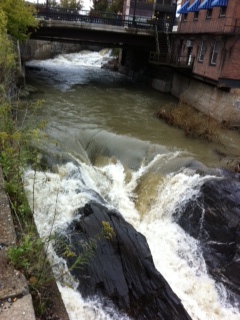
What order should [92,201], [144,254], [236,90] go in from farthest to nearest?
1. [236,90]
2. [92,201]
3. [144,254]

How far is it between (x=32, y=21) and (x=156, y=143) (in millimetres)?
11058

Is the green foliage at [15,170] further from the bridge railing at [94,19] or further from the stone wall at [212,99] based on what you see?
the bridge railing at [94,19]

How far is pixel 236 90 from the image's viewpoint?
15969mm

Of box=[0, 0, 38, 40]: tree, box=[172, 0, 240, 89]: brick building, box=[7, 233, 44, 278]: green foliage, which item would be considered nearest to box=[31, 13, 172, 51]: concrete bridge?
box=[172, 0, 240, 89]: brick building

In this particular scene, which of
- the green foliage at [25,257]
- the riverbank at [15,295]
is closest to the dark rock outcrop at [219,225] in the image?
the riverbank at [15,295]

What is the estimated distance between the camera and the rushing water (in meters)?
7.50

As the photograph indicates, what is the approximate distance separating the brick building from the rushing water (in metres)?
4.44

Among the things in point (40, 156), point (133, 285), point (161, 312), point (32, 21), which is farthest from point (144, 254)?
point (32, 21)

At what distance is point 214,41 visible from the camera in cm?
1773

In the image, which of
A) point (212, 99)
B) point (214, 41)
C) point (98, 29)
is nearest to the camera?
point (212, 99)

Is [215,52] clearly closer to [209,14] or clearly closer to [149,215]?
[209,14]

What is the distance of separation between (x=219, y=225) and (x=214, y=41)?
12.7m

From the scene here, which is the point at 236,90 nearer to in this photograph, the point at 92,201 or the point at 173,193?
the point at 173,193

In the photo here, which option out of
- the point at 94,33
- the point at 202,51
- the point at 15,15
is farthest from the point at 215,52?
the point at 15,15
